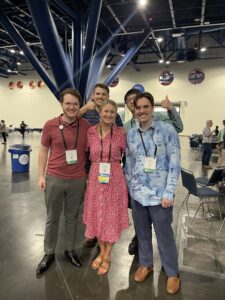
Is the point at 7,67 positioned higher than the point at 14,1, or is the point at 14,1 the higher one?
the point at 7,67

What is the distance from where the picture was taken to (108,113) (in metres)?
2.39

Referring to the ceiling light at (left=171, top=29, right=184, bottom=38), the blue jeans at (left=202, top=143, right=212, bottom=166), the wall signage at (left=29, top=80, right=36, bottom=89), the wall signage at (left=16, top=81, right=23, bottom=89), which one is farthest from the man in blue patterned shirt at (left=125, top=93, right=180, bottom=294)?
the wall signage at (left=16, top=81, right=23, bottom=89)

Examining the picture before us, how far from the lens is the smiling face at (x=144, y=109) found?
7.36ft

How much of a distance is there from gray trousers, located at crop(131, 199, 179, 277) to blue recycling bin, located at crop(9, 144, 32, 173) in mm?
5639

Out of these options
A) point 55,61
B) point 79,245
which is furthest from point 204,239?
point 55,61

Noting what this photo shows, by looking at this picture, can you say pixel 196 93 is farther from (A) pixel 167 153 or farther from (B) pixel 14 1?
(A) pixel 167 153

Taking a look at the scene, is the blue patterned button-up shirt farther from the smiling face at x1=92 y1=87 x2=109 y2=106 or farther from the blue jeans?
the blue jeans

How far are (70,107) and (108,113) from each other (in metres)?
0.39

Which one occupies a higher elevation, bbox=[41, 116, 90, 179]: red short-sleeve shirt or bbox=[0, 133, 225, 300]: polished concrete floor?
bbox=[41, 116, 90, 179]: red short-sleeve shirt

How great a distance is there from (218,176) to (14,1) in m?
8.26

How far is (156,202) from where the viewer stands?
7.39ft

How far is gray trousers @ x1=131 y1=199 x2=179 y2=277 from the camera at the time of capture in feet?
7.54

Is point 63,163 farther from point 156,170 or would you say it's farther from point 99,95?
point 156,170

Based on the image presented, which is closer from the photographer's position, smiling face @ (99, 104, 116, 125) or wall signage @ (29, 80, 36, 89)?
smiling face @ (99, 104, 116, 125)
